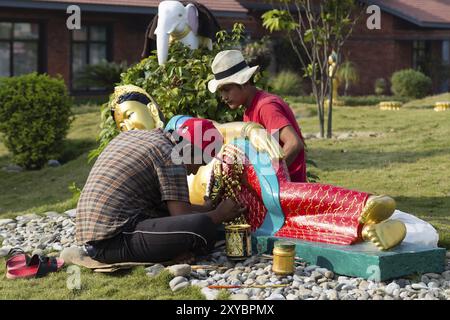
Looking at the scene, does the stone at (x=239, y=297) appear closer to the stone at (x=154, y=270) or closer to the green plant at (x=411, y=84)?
the stone at (x=154, y=270)

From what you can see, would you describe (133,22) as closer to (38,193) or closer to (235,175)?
(38,193)

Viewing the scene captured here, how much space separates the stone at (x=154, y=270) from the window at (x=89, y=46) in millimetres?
17677

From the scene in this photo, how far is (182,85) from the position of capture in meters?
8.20

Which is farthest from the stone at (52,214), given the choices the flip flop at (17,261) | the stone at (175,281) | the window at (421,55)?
the window at (421,55)

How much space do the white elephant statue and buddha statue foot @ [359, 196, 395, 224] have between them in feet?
11.6

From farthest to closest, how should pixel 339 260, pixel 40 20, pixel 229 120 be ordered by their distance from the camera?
pixel 40 20
pixel 229 120
pixel 339 260

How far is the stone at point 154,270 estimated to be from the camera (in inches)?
242

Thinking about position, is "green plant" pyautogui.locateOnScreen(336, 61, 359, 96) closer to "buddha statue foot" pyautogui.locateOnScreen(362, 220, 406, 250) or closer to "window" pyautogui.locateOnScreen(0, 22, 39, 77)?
"window" pyautogui.locateOnScreen(0, 22, 39, 77)

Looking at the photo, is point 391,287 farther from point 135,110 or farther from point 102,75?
point 102,75

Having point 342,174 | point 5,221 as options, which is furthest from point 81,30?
point 5,221

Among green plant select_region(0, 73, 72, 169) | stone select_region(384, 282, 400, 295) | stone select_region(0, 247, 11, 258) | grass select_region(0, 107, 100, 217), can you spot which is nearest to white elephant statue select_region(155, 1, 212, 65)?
grass select_region(0, 107, 100, 217)

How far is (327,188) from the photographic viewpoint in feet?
21.0
